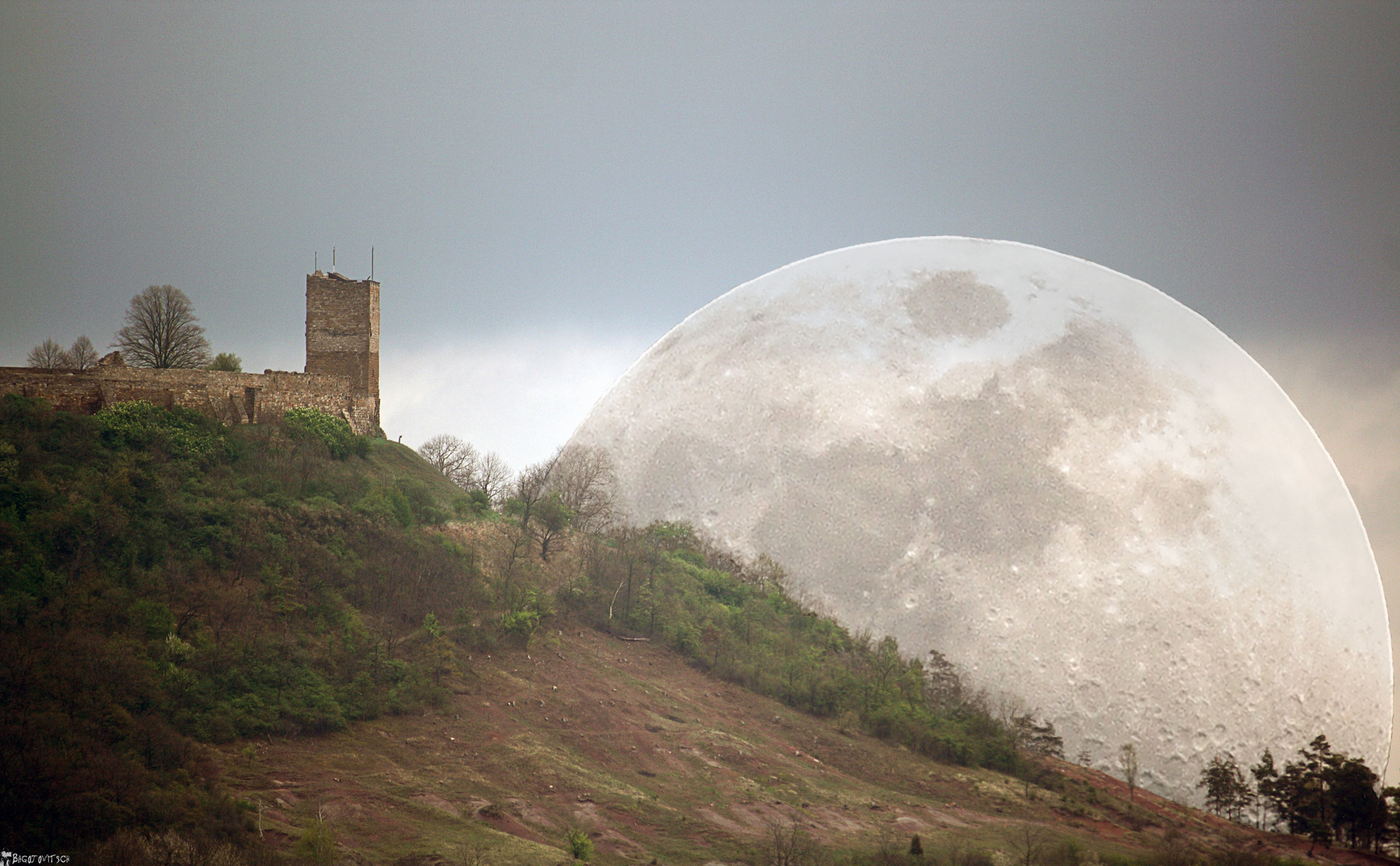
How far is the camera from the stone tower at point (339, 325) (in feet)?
80.8

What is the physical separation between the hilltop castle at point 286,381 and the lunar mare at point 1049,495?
649cm

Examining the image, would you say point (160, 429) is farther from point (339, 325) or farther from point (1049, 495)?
point (1049, 495)

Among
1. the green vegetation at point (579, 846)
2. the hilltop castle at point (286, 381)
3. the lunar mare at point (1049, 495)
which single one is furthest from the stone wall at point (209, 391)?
the green vegetation at point (579, 846)

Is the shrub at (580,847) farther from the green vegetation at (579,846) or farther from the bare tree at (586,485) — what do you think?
the bare tree at (586,485)

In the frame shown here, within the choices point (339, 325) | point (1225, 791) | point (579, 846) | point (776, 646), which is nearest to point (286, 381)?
point (339, 325)

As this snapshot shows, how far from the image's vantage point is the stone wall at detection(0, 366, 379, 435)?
19.1m

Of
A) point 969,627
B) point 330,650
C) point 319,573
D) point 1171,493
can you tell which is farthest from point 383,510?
point 1171,493

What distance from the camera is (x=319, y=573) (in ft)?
59.3

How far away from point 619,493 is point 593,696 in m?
8.34

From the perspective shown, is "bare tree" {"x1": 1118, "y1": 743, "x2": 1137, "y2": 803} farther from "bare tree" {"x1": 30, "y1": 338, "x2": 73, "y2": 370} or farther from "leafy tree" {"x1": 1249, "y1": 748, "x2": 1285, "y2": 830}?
"bare tree" {"x1": 30, "y1": 338, "x2": 73, "y2": 370}

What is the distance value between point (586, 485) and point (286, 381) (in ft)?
24.6

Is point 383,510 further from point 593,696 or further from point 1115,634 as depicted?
point 1115,634

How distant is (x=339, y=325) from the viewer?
2466 cm

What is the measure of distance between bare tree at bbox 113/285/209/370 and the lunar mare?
10.2m
